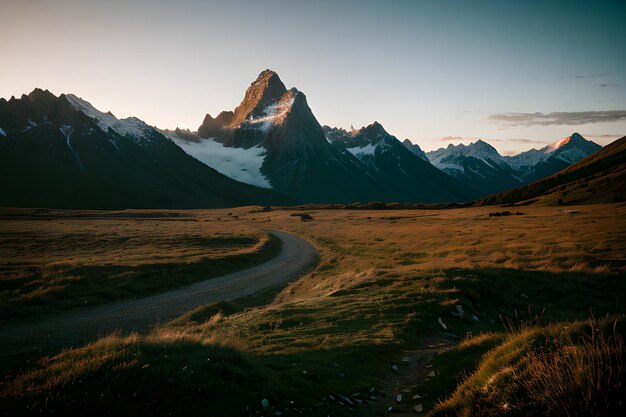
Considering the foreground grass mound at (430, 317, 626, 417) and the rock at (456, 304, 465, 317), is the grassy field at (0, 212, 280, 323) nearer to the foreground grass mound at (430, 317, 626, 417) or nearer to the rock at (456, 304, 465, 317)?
the rock at (456, 304, 465, 317)

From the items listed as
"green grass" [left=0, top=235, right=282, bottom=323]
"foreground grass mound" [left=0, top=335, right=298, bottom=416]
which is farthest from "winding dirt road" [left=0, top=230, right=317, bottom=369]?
"foreground grass mound" [left=0, top=335, right=298, bottom=416]

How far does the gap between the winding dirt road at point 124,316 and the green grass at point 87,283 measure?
1565 mm

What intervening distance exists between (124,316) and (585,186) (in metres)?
133

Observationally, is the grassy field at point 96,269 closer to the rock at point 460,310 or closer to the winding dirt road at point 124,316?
the winding dirt road at point 124,316

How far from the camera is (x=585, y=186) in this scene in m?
115

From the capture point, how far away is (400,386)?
42.3 feet

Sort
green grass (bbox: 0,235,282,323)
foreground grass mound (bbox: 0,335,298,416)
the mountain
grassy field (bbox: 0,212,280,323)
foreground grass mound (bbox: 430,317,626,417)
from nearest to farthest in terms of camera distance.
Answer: foreground grass mound (bbox: 430,317,626,417) < foreground grass mound (bbox: 0,335,298,416) < green grass (bbox: 0,235,282,323) < grassy field (bbox: 0,212,280,323) < the mountain

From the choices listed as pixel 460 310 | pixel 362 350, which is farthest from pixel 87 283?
pixel 460 310

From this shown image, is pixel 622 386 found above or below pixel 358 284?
above

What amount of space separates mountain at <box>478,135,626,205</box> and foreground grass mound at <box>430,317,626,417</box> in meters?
105

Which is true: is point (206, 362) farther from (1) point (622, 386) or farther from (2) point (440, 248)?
(2) point (440, 248)

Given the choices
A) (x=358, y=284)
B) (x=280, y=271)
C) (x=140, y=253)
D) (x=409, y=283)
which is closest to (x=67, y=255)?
(x=140, y=253)

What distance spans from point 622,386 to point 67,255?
6139 centimetres

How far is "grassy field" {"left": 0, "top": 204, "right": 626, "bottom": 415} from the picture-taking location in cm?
889
